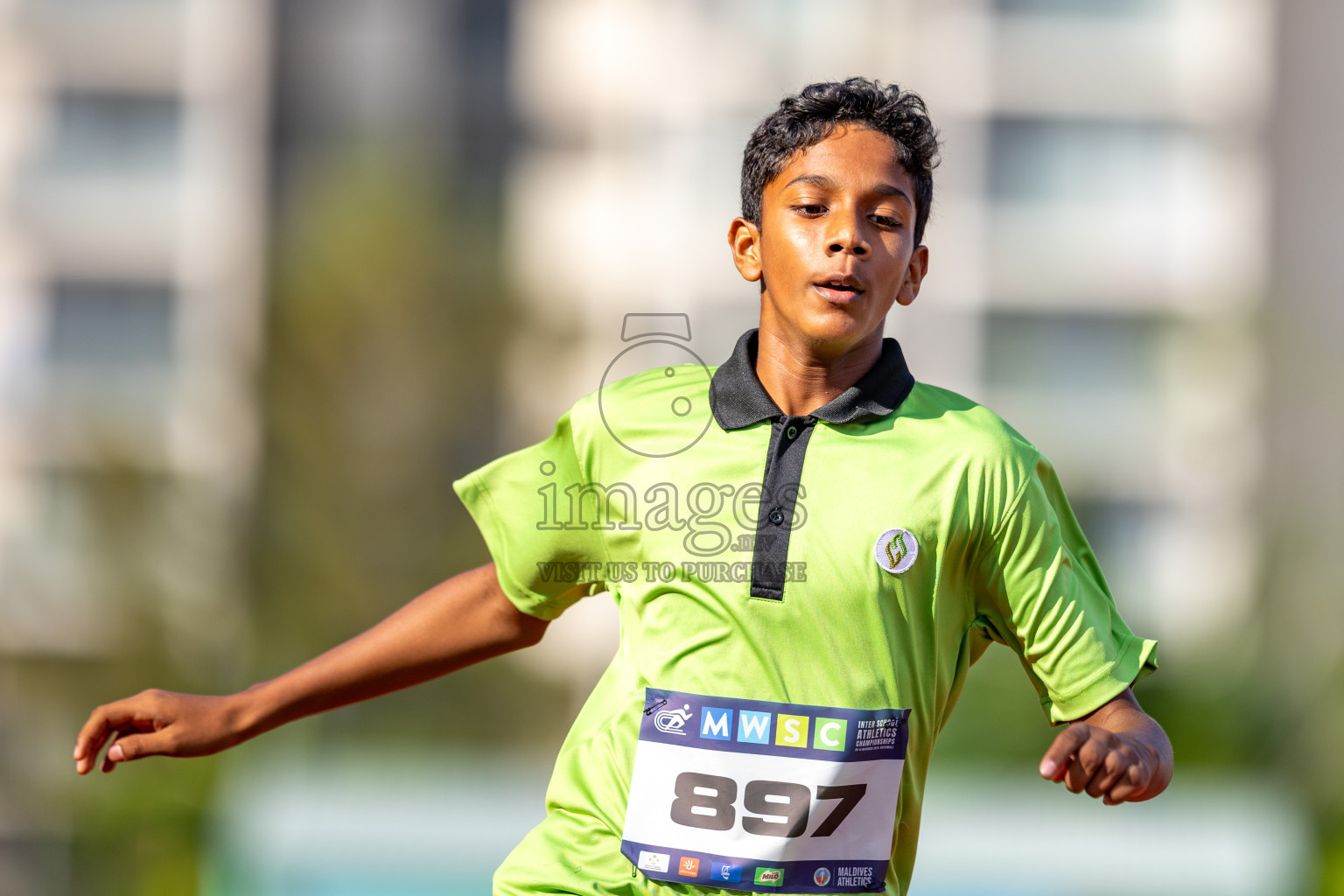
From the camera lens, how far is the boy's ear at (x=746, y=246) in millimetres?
2877

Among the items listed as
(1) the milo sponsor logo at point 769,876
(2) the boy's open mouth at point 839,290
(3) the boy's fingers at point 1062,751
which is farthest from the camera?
(2) the boy's open mouth at point 839,290

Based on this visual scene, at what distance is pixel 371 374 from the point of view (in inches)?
823

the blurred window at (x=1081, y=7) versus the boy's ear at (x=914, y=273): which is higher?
the blurred window at (x=1081, y=7)

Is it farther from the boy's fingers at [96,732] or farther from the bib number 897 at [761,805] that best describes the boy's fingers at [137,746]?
the bib number 897 at [761,805]

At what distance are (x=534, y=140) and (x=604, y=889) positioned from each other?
25.4 m

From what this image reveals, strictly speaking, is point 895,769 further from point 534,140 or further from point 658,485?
point 534,140

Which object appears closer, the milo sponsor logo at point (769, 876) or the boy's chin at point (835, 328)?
the milo sponsor logo at point (769, 876)

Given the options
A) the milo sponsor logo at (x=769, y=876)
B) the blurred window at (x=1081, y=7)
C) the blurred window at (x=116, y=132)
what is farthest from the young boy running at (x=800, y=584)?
the blurred window at (x=116, y=132)

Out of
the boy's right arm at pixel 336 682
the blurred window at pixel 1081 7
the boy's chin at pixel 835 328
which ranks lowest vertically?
the boy's right arm at pixel 336 682

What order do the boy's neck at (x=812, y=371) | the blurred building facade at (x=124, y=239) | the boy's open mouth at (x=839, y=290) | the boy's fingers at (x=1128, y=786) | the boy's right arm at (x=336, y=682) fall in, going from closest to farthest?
the boy's fingers at (x=1128, y=786) → the boy's open mouth at (x=839, y=290) → the boy's neck at (x=812, y=371) → the boy's right arm at (x=336, y=682) → the blurred building facade at (x=124, y=239)

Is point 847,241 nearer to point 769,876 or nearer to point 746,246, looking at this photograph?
point 746,246

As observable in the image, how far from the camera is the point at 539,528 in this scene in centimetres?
288

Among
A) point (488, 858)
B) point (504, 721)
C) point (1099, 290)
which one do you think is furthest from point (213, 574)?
point (1099, 290)

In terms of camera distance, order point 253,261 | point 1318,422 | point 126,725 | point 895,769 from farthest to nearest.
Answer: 1. point 253,261
2. point 1318,422
3. point 126,725
4. point 895,769
